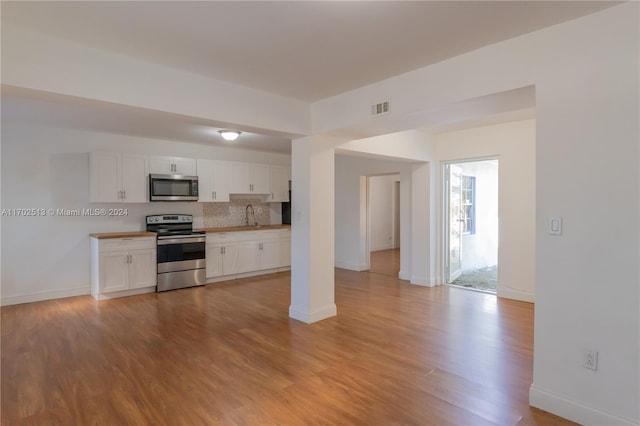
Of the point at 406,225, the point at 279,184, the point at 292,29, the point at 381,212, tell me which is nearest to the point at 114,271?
the point at 279,184

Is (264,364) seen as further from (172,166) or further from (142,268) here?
(172,166)

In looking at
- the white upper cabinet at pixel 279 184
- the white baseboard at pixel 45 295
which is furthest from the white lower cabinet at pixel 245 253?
the white baseboard at pixel 45 295

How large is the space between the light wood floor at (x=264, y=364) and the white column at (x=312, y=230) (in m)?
0.24

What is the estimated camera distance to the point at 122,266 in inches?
204

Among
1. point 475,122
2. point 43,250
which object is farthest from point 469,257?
point 43,250

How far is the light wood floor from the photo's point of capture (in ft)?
7.63

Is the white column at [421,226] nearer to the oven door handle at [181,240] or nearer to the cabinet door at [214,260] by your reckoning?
the cabinet door at [214,260]

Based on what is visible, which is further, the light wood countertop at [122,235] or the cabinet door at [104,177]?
the cabinet door at [104,177]

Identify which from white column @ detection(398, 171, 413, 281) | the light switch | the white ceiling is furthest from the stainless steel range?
the light switch

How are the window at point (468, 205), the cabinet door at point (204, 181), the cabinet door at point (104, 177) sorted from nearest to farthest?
the cabinet door at point (104, 177) → the cabinet door at point (204, 181) → the window at point (468, 205)

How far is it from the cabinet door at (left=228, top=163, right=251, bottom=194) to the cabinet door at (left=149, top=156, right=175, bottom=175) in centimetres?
Result: 108

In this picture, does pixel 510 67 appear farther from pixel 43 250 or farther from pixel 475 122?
pixel 43 250

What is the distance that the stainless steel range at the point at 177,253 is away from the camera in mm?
5559

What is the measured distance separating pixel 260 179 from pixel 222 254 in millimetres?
1703
